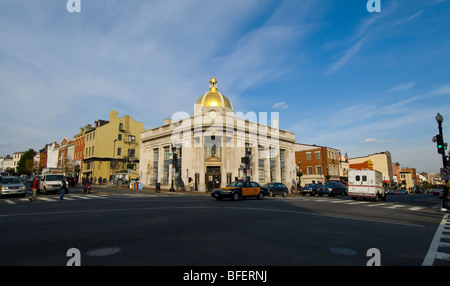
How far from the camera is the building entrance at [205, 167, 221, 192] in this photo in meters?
36.2

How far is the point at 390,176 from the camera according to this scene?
88438mm

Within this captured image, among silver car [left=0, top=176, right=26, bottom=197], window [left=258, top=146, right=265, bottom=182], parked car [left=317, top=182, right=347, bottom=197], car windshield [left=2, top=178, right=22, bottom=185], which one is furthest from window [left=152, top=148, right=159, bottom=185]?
parked car [left=317, top=182, right=347, bottom=197]

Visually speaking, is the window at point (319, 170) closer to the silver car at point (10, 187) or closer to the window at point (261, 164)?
the window at point (261, 164)

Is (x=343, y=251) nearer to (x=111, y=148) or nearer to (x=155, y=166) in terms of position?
(x=155, y=166)

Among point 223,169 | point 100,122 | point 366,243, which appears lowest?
point 366,243

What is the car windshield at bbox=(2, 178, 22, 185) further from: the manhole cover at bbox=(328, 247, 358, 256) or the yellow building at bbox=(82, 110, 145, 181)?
the yellow building at bbox=(82, 110, 145, 181)

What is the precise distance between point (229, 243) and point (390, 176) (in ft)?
324

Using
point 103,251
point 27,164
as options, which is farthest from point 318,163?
point 27,164

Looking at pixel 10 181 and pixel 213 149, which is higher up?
pixel 213 149

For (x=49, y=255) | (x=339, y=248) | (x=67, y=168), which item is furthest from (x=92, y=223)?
(x=67, y=168)

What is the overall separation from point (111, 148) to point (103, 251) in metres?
61.0

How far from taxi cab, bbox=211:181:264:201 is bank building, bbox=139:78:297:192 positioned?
8654 millimetres

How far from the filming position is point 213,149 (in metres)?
38.2
